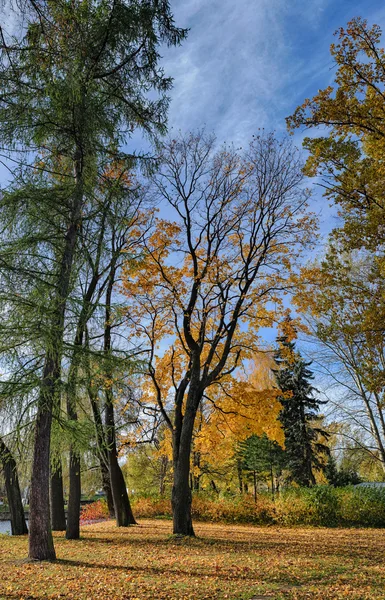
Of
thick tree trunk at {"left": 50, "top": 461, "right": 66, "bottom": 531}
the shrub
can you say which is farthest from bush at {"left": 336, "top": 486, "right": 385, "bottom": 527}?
thick tree trunk at {"left": 50, "top": 461, "right": 66, "bottom": 531}

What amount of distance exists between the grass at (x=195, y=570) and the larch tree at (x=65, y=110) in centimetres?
134

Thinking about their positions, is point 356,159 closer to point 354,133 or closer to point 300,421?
point 354,133

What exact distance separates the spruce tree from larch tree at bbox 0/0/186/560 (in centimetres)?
1680

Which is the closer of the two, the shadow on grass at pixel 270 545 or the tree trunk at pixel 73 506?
the shadow on grass at pixel 270 545

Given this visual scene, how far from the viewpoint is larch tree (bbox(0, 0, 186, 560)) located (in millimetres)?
6332

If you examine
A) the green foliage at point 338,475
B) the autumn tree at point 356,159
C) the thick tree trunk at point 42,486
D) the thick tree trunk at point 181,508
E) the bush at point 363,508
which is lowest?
the green foliage at point 338,475

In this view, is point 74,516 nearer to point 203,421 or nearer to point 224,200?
point 203,421

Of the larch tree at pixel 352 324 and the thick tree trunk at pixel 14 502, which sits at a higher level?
the larch tree at pixel 352 324

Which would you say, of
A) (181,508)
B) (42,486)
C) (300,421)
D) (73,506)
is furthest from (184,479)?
(300,421)

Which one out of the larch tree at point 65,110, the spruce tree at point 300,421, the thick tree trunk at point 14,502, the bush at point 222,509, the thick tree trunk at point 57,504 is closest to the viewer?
the larch tree at point 65,110

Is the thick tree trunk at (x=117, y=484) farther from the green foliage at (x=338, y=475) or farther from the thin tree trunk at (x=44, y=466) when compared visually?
the green foliage at (x=338, y=475)

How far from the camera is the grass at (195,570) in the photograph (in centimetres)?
490

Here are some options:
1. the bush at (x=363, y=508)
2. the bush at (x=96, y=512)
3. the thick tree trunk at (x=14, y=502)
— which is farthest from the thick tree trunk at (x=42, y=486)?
the bush at (x=96, y=512)

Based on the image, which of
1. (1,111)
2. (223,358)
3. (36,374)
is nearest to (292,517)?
(223,358)
